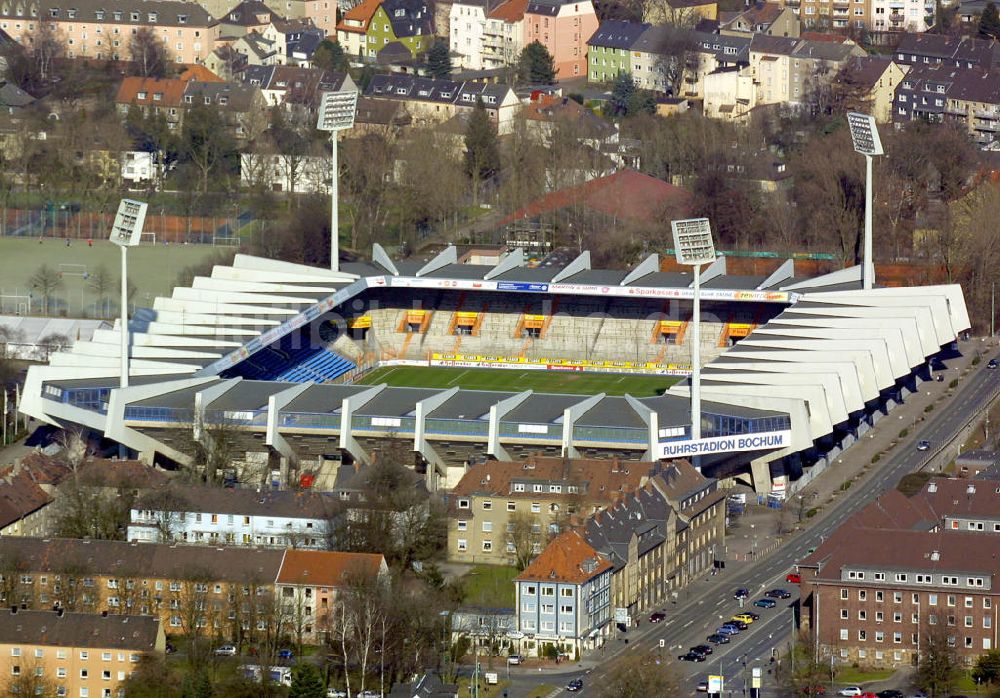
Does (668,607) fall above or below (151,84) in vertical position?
below

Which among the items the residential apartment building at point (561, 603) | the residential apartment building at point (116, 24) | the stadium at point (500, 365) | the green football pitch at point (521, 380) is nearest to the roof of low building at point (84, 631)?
the residential apartment building at point (561, 603)

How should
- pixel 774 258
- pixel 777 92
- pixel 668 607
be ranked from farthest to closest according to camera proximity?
pixel 777 92
pixel 774 258
pixel 668 607

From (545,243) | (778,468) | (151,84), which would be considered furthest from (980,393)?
(151,84)

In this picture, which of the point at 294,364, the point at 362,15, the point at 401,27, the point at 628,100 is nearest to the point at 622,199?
the point at 628,100

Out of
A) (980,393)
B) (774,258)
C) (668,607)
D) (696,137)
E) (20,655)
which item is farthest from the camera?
(696,137)

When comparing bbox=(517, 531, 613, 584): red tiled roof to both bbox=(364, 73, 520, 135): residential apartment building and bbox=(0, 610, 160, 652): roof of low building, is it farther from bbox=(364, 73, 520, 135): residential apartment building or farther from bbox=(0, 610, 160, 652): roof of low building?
bbox=(364, 73, 520, 135): residential apartment building

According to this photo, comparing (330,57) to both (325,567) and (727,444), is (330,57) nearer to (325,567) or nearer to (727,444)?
(727,444)

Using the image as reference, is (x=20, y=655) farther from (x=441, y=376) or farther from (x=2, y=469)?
(x=441, y=376)
